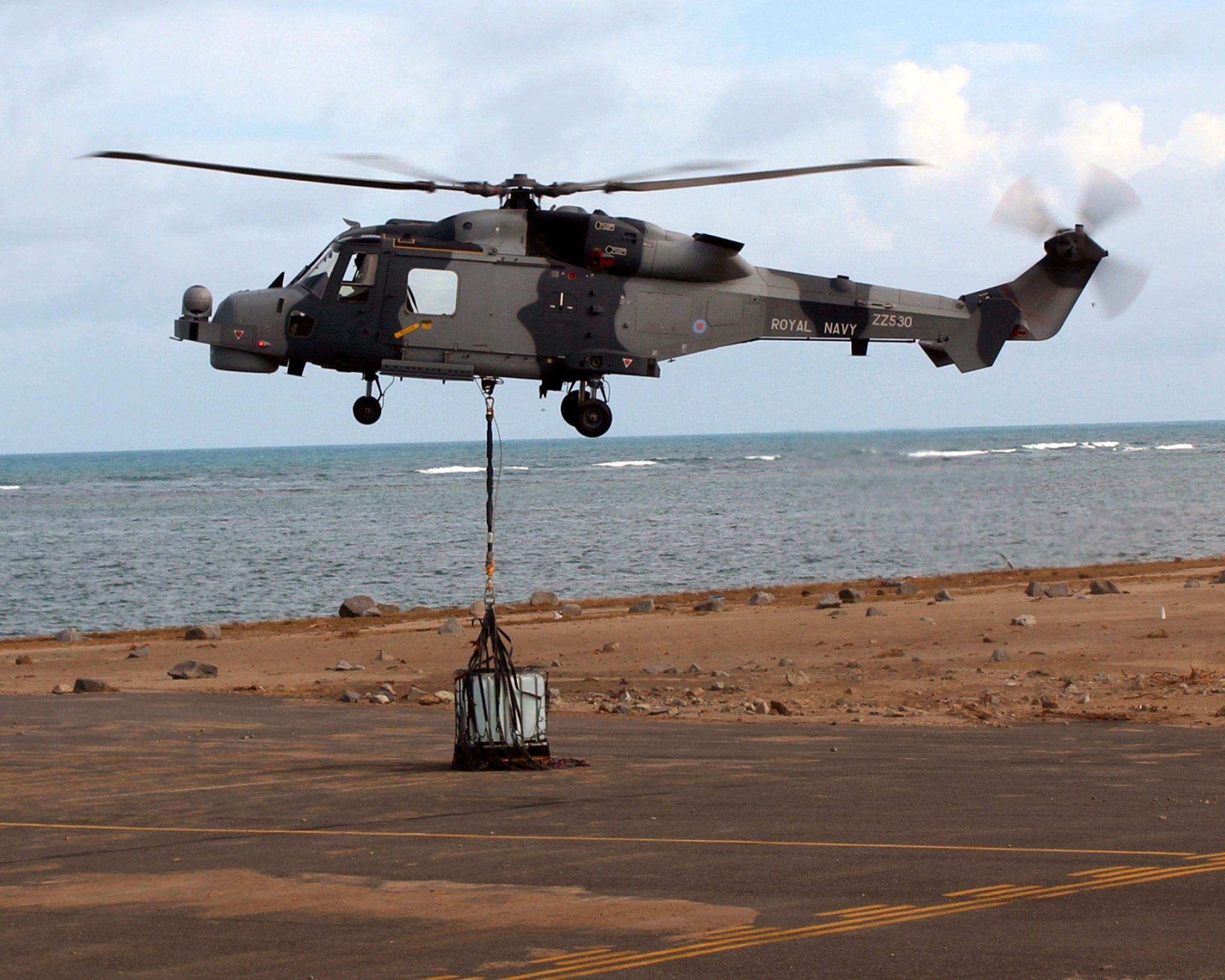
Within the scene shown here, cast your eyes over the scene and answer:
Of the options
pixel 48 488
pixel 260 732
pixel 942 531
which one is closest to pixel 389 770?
pixel 260 732

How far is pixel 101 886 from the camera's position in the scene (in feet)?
44.7

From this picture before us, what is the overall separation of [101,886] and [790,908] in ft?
19.4

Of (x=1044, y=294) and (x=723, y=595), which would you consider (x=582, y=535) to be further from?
(x=1044, y=294)

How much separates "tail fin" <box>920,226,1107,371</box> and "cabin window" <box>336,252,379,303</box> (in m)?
9.19

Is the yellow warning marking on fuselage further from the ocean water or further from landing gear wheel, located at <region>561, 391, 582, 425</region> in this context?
the ocean water

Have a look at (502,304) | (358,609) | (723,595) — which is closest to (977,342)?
(502,304)

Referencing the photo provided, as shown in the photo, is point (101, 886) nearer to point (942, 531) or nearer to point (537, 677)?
point (537, 677)

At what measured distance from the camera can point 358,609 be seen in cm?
4250

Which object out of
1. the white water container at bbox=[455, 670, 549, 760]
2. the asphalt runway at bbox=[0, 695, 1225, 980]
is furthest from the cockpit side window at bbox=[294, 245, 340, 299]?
the asphalt runway at bbox=[0, 695, 1225, 980]

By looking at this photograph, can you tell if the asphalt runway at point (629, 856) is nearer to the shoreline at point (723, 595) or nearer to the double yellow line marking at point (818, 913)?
the double yellow line marking at point (818, 913)

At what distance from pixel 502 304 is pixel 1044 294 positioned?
902 centimetres

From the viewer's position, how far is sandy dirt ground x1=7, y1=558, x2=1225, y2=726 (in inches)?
993

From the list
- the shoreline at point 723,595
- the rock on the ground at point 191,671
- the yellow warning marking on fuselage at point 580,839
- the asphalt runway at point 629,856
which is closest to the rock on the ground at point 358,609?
the shoreline at point 723,595

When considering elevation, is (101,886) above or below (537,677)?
below
